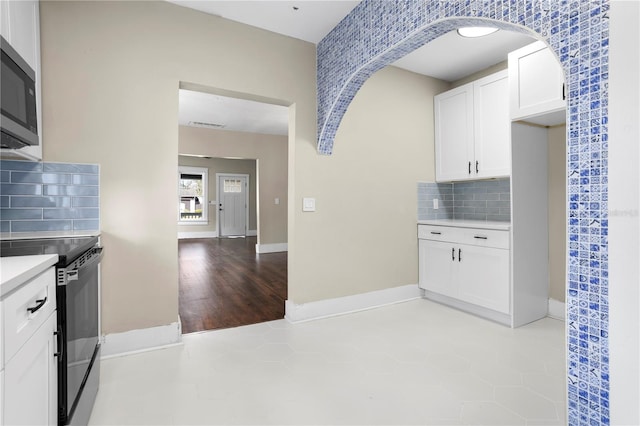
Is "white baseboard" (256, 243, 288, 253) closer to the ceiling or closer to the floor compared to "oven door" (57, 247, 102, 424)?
closer to the floor

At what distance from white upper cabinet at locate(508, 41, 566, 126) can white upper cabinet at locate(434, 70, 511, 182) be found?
19 centimetres

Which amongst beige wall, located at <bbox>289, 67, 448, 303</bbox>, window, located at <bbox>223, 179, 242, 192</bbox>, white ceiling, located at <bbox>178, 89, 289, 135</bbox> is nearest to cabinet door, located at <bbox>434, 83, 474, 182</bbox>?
beige wall, located at <bbox>289, 67, 448, 303</bbox>

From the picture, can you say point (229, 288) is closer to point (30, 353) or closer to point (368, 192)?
point (368, 192)

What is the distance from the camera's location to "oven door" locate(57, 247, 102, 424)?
1265 millimetres

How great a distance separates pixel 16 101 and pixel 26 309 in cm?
101

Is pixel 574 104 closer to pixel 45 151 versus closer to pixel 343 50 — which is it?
pixel 343 50

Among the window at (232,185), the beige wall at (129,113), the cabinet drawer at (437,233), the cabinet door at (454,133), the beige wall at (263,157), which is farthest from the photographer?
the window at (232,185)

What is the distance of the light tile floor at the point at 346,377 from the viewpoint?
5.48 feet

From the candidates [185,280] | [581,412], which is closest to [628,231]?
[581,412]

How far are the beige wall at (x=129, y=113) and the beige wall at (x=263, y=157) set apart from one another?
437 cm

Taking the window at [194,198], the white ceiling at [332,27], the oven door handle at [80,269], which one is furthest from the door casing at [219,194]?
the oven door handle at [80,269]

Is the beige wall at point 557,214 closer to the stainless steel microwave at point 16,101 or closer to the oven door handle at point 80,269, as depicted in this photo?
the oven door handle at point 80,269

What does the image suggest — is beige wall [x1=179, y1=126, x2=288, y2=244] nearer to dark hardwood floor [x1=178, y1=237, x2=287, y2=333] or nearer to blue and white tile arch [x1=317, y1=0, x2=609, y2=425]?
dark hardwood floor [x1=178, y1=237, x2=287, y2=333]

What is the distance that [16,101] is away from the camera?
146cm
